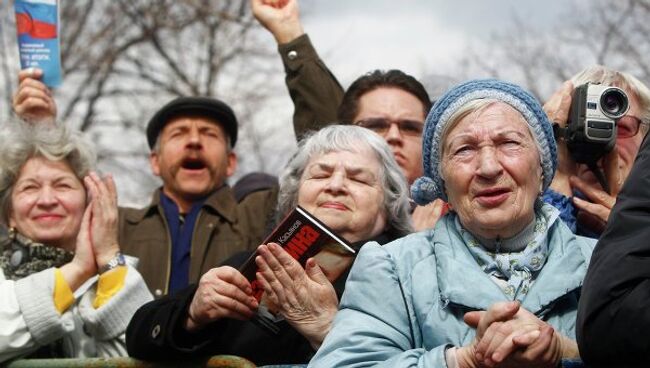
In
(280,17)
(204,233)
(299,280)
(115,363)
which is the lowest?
(115,363)

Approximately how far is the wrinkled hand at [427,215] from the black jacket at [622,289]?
1.92 metres

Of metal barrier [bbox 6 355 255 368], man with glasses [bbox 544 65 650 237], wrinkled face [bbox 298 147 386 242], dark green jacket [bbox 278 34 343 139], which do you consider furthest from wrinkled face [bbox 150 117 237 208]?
man with glasses [bbox 544 65 650 237]

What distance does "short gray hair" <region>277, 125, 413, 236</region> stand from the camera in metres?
3.93

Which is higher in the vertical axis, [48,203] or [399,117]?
[399,117]

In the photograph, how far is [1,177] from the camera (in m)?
4.47

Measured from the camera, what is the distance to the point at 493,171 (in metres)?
3.03

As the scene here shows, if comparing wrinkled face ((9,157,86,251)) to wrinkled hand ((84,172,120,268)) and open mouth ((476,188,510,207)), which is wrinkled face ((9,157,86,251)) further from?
open mouth ((476,188,510,207))

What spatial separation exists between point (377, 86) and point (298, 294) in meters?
1.72

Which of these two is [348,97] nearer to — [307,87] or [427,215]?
[307,87]

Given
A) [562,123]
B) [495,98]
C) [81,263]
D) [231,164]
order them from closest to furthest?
[495,98] < [562,123] < [81,263] < [231,164]

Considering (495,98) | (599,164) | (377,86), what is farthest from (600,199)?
(377,86)

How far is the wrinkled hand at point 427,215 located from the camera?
433 cm

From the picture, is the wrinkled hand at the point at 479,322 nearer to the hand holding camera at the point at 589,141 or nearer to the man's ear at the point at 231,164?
the hand holding camera at the point at 589,141

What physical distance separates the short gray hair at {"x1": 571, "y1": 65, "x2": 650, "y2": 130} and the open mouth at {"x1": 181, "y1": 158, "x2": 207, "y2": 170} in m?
1.96
